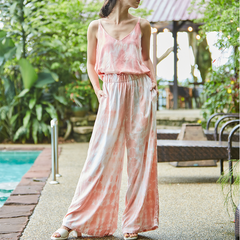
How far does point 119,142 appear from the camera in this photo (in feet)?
7.50

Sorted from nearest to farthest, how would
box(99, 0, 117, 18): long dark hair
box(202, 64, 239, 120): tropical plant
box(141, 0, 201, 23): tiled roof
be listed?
box(99, 0, 117, 18): long dark hair < box(202, 64, 239, 120): tropical plant < box(141, 0, 201, 23): tiled roof

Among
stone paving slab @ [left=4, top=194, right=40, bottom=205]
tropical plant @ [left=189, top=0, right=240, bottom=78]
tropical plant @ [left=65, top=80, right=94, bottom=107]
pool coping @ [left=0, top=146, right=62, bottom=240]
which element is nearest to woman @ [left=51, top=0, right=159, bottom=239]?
pool coping @ [left=0, top=146, right=62, bottom=240]

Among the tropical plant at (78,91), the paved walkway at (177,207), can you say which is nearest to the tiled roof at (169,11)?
the tropical plant at (78,91)

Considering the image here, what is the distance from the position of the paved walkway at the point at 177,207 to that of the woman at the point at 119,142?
18 cm

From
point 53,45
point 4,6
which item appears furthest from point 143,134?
point 4,6

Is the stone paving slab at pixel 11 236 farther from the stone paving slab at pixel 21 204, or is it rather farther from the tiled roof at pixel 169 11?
the tiled roof at pixel 169 11

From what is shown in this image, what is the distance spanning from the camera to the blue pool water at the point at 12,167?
4.34 meters

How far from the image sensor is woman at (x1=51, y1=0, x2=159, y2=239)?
7.28ft

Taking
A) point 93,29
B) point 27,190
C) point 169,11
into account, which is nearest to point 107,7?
point 93,29

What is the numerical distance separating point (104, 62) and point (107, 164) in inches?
25.6

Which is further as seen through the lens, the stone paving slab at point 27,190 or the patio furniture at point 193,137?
the patio furniture at point 193,137

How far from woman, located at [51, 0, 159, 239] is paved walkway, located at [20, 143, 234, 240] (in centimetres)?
18

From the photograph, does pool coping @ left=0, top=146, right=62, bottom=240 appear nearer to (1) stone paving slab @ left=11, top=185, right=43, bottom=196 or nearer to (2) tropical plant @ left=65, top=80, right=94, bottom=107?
(1) stone paving slab @ left=11, top=185, right=43, bottom=196

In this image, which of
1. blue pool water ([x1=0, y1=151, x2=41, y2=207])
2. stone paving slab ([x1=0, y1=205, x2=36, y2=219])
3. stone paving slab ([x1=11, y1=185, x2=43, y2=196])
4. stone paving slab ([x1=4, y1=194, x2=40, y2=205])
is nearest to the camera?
stone paving slab ([x1=0, y1=205, x2=36, y2=219])
